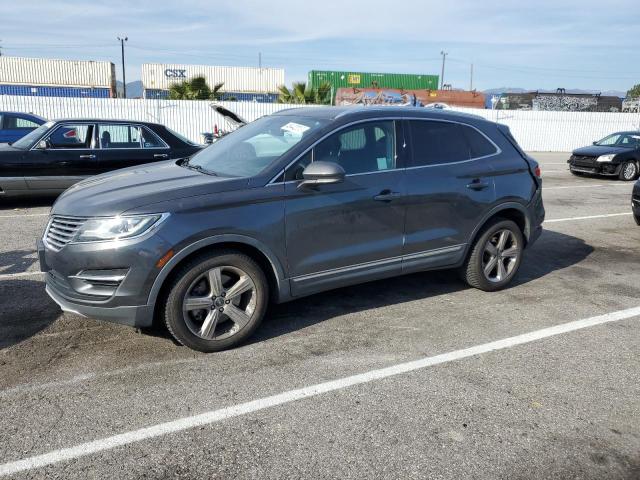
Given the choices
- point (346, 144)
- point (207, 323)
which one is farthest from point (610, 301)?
point (207, 323)

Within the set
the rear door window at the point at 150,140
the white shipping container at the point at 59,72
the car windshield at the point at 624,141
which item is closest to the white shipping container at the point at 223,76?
the white shipping container at the point at 59,72

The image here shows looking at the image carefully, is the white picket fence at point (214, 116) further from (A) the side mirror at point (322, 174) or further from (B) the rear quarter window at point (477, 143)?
(A) the side mirror at point (322, 174)

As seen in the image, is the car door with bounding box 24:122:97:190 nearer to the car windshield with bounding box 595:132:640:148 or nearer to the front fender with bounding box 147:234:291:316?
the front fender with bounding box 147:234:291:316

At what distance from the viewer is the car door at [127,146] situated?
9.27m

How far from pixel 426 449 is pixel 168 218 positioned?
2165 millimetres

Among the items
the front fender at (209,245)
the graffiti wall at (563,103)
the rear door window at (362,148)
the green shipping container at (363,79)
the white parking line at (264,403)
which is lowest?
the white parking line at (264,403)

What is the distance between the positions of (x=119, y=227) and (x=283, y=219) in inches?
45.1

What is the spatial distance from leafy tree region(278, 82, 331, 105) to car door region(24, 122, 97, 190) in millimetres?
19807

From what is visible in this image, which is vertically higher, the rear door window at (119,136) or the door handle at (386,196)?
the rear door window at (119,136)

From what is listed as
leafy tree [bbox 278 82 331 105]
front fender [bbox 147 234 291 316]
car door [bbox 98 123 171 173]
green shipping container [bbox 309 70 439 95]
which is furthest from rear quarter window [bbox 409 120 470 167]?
green shipping container [bbox 309 70 439 95]

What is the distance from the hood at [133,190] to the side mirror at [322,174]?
1.53 feet

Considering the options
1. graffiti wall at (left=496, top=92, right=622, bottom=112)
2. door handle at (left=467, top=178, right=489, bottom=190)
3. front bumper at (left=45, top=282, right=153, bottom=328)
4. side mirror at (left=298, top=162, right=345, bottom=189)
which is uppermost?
graffiti wall at (left=496, top=92, right=622, bottom=112)

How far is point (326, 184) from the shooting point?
4.14 meters

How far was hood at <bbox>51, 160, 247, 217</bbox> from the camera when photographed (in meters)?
3.66
